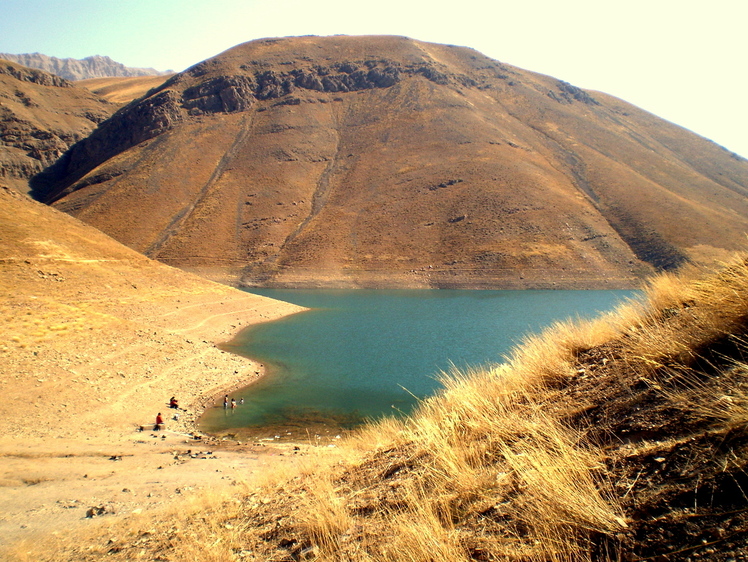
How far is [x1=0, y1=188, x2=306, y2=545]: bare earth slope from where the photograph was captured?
Answer: 32.4ft

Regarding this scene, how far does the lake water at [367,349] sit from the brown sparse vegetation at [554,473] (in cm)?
200

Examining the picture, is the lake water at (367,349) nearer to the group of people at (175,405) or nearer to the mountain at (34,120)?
the group of people at (175,405)

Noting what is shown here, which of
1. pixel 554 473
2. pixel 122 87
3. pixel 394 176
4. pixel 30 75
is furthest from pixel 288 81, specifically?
pixel 554 473

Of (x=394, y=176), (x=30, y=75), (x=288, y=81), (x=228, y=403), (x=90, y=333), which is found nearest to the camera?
(x=228, y=403)

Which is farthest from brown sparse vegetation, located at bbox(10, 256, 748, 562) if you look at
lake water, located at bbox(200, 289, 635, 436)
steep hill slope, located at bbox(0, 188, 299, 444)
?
steep hill slope, located at bbox(0, 188, 299, 444)

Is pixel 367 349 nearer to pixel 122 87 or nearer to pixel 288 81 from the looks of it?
pixel 288 81

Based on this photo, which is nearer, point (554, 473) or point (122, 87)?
point (554, 473)

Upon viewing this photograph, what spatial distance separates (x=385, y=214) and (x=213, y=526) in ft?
238

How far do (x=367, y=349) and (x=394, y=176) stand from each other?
59.3m

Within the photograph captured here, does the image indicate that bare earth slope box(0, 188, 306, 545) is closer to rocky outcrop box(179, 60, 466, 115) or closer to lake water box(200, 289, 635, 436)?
lake water box(200, 289, 635, 436)

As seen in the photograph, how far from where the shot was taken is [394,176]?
8331cm

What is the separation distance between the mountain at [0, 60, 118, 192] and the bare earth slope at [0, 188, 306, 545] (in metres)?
88.6

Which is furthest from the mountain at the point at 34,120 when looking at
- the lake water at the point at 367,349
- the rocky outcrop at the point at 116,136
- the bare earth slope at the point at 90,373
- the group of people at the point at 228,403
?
the group of people at the point at 228,403

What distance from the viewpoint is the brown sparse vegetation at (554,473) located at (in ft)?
7.50
